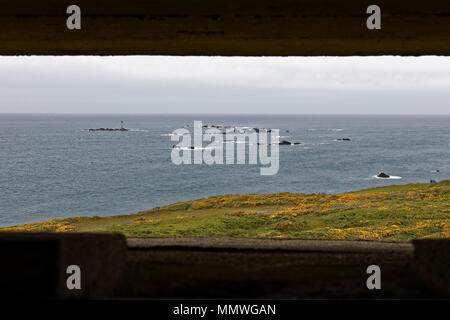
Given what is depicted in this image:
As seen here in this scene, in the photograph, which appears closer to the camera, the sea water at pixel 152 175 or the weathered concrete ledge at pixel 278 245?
the weathered concrete ledge at pixel 278 245

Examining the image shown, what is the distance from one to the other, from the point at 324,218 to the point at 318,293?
53.6 feet

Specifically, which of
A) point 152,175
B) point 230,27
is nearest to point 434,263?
point 230,27

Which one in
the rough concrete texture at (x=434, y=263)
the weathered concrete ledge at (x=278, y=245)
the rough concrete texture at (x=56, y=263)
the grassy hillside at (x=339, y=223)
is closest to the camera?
the rough concrete texture at (x=56, y=263)

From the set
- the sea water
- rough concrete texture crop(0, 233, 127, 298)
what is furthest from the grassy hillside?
the sea water

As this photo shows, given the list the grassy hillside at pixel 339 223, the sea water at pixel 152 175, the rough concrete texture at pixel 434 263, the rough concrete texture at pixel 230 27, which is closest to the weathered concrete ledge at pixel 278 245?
the rough concrete texture at pixel 434 263

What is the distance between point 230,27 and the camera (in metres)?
1.74

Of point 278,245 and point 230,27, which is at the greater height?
point 230,27

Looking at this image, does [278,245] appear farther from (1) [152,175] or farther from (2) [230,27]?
(1) [152,175]

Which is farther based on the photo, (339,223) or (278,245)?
(339,223)

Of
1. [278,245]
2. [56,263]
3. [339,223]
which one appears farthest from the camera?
[339,223]

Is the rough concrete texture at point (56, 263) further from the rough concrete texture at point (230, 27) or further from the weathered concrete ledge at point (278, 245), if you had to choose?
the rough concrete texture at point (230, 27)

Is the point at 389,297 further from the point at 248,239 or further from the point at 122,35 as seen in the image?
the point at 122,35

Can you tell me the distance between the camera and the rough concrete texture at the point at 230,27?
1.59 metres
